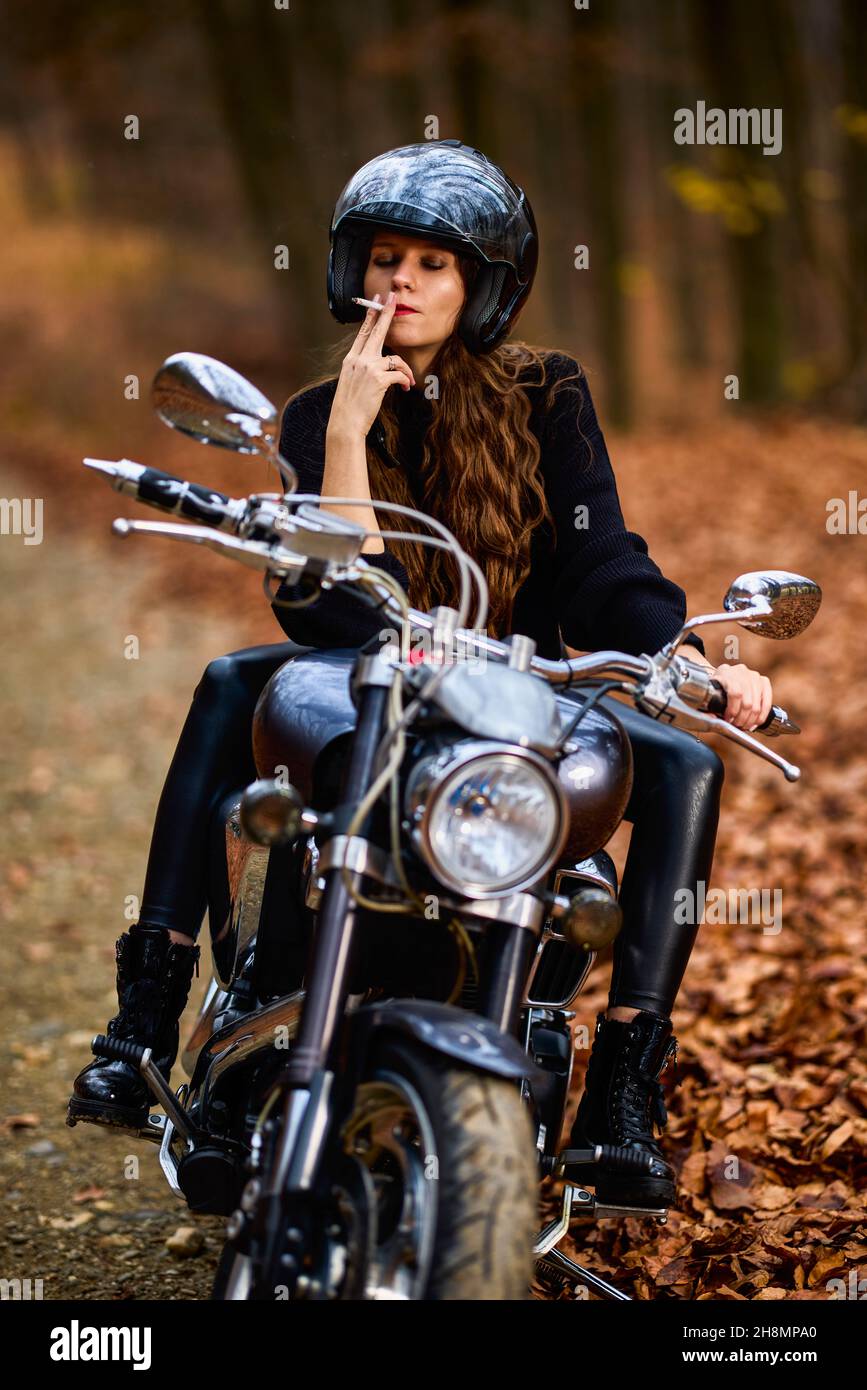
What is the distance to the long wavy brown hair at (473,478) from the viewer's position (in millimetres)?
2707

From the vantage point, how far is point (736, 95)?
13742 millimetres

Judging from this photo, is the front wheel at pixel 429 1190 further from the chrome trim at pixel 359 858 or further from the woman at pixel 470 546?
the woman at pixel 470 546

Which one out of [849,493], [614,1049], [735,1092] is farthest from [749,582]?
[849,493]

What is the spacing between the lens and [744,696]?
219 centimetres

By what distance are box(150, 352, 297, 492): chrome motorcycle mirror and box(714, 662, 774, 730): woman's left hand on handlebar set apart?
71 centimetres

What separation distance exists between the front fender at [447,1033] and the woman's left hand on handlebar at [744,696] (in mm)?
627

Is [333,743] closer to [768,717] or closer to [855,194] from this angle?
[768,717]

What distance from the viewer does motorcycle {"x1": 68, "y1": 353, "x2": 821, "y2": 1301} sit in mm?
1724

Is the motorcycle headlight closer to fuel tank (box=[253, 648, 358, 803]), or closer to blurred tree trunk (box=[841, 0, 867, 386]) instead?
fuel tank (box=[253, 648, 358, 803])

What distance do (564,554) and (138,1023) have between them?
3.77 ft

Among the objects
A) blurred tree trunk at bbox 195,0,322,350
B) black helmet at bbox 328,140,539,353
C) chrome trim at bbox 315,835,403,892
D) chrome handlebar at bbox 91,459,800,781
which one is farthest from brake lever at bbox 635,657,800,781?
blurred tree trunk at bbox 195,0,322,350

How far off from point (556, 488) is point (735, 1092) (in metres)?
1.62

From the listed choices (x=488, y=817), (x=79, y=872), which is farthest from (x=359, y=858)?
(x=79, y=872)

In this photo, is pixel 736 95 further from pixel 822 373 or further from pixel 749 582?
pixel 749 582
